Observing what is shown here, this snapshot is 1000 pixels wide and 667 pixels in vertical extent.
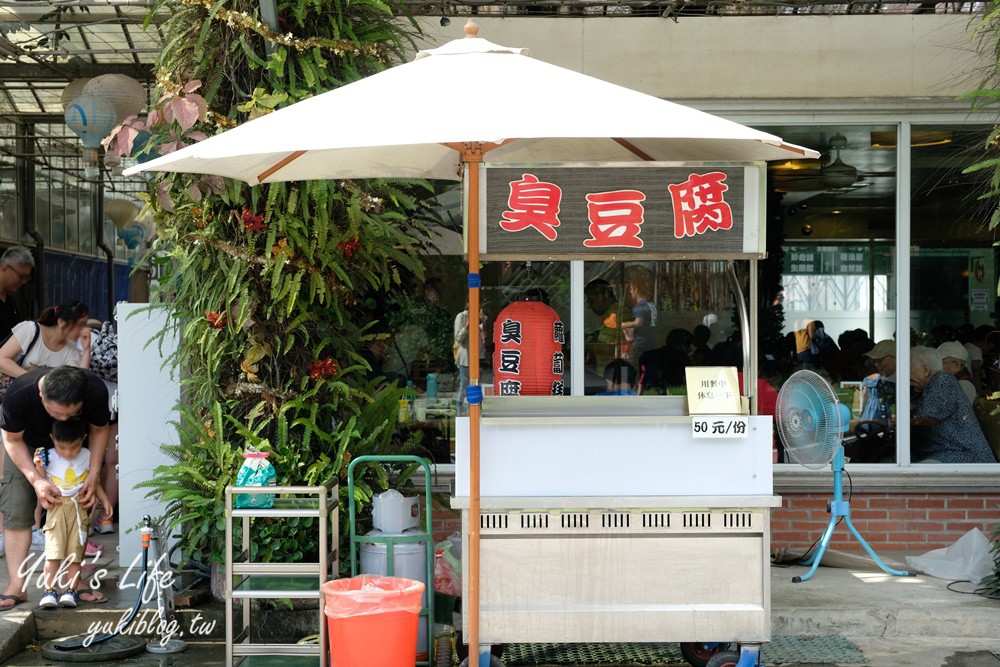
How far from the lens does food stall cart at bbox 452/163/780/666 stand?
4684 mm

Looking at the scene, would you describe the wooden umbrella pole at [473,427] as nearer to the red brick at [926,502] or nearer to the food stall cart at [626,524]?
the food stall cart at [626,524]

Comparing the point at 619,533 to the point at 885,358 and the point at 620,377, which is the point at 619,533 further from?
the point at 885,358

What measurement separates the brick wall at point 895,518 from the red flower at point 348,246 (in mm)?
3544

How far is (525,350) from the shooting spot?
571 centimetres

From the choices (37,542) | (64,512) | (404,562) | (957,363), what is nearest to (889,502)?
(957,363)

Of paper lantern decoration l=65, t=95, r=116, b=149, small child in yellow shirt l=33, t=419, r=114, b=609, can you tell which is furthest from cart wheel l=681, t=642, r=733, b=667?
paper lantern decoration l=65, t=95, r=116, b=149

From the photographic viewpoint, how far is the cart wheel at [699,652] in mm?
5184

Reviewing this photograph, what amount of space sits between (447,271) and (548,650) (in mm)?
2871

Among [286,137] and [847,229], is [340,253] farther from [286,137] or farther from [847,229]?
[847,229]

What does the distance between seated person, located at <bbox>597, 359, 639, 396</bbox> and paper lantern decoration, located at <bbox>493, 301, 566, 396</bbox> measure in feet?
6.28

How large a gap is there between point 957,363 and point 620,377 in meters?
2.47

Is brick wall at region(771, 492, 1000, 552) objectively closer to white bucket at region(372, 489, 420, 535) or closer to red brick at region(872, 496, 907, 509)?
red brick at region(872, 496, 907, 509)

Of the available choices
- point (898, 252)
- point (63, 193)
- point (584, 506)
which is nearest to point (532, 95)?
point (584, 506)

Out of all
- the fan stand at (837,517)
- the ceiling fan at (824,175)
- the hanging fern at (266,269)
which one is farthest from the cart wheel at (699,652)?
the ceiling fan at (824,175)
